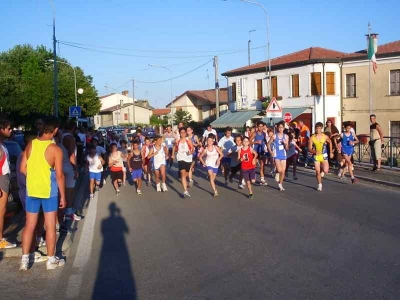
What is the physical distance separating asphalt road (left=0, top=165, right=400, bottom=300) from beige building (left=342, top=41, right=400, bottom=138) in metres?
29.7

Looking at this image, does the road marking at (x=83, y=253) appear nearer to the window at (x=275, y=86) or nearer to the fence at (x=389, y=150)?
the fence at (x=389, y=150)

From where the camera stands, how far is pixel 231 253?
24.4 feet

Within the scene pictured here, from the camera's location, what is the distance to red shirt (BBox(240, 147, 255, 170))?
1355 cm

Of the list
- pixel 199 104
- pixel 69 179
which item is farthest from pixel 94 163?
pixel 199 104

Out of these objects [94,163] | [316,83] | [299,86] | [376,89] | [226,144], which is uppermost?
[316,83]

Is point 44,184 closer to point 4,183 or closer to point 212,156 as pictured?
point 4,183

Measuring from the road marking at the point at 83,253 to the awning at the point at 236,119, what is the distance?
1440 inches

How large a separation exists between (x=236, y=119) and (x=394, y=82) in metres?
14.6

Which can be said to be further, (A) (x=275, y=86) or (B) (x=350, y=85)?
(A) (x=275, y=86)

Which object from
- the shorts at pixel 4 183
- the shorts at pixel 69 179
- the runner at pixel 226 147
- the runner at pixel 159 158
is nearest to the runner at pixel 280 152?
the runner at pixel 226 147

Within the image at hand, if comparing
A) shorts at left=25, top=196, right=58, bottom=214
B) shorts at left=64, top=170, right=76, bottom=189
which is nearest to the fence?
shorts at left=64, top=170, right=76, bottom=189

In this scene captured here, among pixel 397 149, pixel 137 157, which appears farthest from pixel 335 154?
pixel 137 157

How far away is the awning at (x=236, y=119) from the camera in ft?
158

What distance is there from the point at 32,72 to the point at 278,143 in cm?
5381
